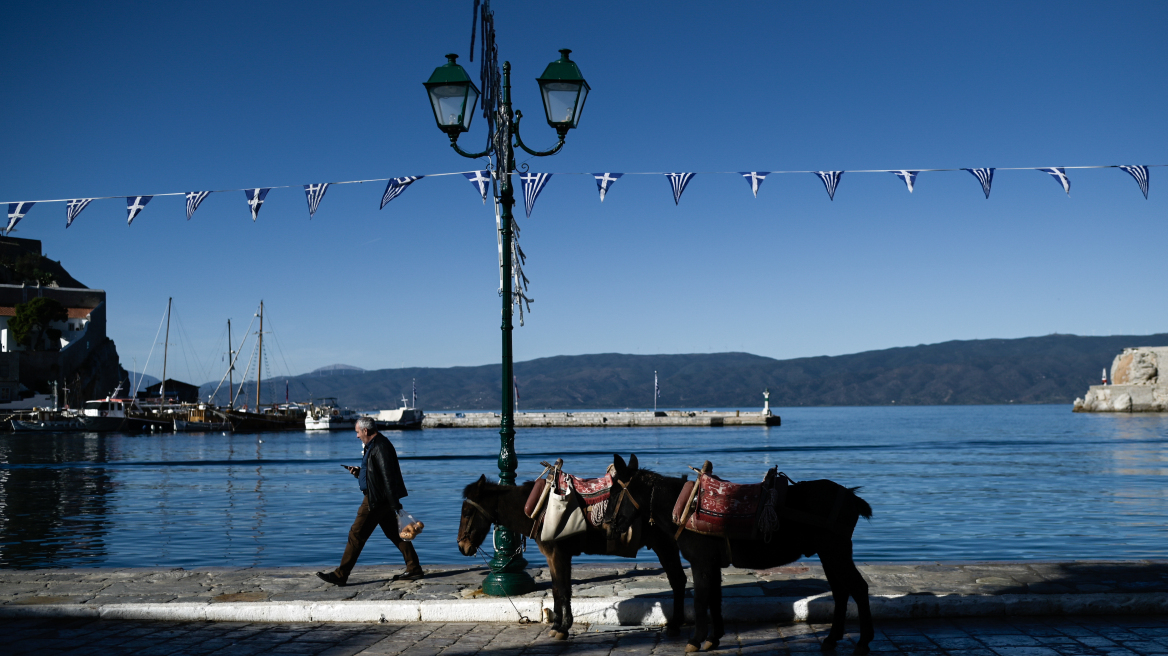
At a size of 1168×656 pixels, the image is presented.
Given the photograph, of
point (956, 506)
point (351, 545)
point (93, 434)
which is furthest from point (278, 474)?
point (93, 434)

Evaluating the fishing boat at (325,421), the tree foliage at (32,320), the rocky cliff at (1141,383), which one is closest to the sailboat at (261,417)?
the fishing boat at (325,421)

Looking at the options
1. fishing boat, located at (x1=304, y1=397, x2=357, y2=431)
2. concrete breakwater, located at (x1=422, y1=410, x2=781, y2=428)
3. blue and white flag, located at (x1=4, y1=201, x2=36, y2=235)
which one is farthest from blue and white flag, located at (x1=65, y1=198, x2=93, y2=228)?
concrete breakwater, located at (x1=422, y1=410, x2=781, y2=428)

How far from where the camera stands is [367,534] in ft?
33.0

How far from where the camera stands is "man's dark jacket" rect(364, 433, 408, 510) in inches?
385

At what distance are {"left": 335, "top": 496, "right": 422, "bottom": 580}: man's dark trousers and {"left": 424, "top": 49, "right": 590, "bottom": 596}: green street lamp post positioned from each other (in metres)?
1.31

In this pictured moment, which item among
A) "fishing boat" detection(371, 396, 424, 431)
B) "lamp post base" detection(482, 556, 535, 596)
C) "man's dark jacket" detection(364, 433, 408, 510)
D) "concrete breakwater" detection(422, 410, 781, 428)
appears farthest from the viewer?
"fishing boat" detection(371, 396, 424, 431)

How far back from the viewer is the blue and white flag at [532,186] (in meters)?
18.5

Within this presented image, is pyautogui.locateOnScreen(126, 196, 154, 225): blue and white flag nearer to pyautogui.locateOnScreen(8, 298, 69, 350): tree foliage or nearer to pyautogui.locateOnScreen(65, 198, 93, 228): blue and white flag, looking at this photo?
pyautogui.locateOnScreen(65, 198, 93, 228): blue and white flag

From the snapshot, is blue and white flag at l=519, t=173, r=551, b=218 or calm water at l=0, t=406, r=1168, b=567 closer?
calm water at l=0, t=406, r=1168, b=567

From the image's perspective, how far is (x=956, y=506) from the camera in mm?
23625

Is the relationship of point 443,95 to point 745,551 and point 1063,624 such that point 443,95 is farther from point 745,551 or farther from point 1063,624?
point 1063,624

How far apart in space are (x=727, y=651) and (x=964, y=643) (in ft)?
6.22

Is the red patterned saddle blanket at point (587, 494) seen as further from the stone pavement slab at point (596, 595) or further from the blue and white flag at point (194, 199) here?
the blue and white flag at point (194, 199)

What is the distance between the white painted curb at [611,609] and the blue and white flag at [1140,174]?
12875 mm
